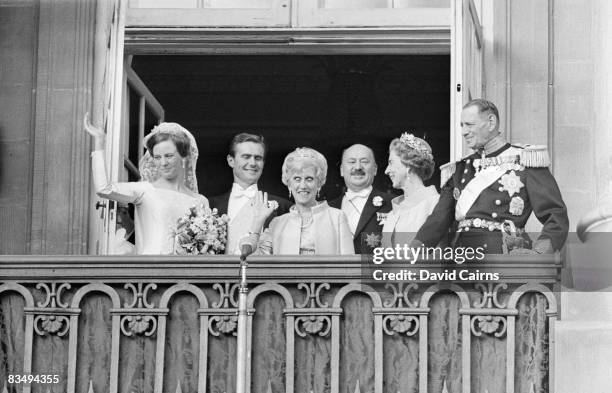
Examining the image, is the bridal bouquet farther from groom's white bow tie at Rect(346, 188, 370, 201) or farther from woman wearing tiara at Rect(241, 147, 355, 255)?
groom's white bow tie at Rect(346, 188, 370, 201)

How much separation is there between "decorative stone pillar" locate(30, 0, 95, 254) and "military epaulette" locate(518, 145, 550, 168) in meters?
4.26

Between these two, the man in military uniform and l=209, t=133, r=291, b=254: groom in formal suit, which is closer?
the man in military uniform

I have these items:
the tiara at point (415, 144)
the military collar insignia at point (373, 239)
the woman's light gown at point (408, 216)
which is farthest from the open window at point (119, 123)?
the tiara at point (415, 144)

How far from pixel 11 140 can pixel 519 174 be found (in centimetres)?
490

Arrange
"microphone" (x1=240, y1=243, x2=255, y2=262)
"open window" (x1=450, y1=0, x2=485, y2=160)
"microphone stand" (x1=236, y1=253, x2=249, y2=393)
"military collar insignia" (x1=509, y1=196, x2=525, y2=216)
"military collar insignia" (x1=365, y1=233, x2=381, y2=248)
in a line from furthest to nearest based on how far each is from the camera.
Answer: "open window" (x1=450, y1=0, x2=485, y2=160) < "military collar insignia" (x1=365, y1=233, x2=381, y2=248) < "military collar insignia" (x1=509, y1=196, x2=525, y2=216) < "microphone" (x1=240, y1=243, x2=255, y2=262) < "microphone stand" (x1=236, y1=253, x2=249, y2=393)

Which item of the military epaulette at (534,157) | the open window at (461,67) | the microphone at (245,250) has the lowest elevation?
the microphone at (245,250)

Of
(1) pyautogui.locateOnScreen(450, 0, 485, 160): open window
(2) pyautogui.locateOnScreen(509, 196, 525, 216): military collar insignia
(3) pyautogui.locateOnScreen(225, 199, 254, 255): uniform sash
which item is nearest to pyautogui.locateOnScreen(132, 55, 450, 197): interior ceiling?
(1) pyautogui.locateOnScreen(450, 0, 485, 160): open window

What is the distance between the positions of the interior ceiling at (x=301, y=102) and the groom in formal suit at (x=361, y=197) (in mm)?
6947

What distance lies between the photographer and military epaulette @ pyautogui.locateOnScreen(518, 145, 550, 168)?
523 inches

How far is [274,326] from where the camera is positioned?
42.7 feet

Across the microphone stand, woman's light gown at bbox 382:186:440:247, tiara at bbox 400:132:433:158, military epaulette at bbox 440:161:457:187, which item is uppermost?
tiara at bbox 400:132:433:158

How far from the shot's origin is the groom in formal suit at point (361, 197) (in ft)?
46.1

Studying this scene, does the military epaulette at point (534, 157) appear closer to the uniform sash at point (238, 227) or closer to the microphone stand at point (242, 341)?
the uniform sash at point (238, 227)

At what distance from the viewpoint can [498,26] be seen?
16531mm
